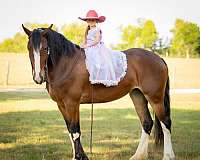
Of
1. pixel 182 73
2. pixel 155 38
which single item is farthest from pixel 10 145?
pixel 155 38

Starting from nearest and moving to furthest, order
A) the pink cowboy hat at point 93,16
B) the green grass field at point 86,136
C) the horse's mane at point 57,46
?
the horse's mane at point 57,46, the pink cowboy hat at point 93,16, the green grass field at point 86,136

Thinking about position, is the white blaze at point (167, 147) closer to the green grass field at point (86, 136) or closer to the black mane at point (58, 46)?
the green grass field at point (86, 136)

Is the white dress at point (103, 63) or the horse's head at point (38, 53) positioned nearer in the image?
the horse's head at point (38, 53)

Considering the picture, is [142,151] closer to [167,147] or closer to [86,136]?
[167,147]

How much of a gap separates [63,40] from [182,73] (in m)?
35.7

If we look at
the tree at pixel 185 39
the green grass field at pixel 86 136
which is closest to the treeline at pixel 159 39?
the tree at pixel 185 39

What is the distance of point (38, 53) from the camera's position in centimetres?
496

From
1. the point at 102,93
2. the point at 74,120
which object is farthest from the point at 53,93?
the point at 102,93

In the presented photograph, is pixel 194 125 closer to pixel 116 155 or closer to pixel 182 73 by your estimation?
pixel 116 155

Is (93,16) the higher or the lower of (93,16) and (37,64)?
the higher

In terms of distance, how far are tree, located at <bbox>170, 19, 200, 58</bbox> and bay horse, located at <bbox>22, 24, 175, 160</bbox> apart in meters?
46.3

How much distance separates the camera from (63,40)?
17.9 feet

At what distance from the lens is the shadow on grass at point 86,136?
253 inches

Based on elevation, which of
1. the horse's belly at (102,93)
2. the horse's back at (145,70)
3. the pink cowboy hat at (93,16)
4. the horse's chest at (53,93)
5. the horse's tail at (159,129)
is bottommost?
the horse's tail at (159,129)
